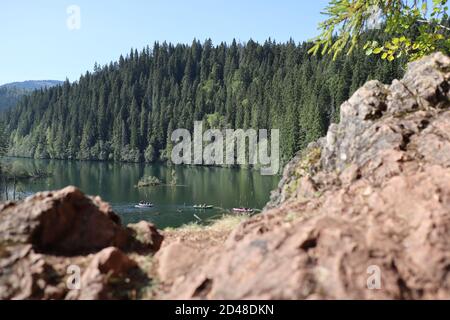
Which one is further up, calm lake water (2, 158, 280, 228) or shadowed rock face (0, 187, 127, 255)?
shadowed rock face (0, 187, 127, 255)

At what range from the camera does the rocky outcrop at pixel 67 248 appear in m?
4.86

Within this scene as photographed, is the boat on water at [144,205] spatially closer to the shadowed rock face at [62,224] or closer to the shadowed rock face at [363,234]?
the shadowed rock face at [363,234]

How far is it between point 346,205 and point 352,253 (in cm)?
157

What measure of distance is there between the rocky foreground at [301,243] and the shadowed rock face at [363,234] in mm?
14

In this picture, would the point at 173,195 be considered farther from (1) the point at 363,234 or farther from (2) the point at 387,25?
(1) the point at 363,234

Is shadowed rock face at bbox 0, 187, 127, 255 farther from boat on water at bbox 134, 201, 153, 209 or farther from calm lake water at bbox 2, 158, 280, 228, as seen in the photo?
boat on water at bbox 134, 201, 153, 209

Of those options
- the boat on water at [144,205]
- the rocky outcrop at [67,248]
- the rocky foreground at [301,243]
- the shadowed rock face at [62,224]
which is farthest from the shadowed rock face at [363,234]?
the boat on water at [144,205]

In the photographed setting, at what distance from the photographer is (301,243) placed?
4.68 m

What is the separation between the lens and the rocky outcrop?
4.86 meters

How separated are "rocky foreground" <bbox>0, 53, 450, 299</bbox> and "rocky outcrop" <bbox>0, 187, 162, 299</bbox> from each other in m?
0.02

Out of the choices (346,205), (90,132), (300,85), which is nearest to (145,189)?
(300,85)

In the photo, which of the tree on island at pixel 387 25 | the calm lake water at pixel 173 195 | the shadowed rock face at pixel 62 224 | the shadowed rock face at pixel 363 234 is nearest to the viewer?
the shadowed rock face at pixel 363 234

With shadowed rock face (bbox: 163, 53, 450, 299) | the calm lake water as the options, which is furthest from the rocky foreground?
the calm lake water

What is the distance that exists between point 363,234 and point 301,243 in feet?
2.47
